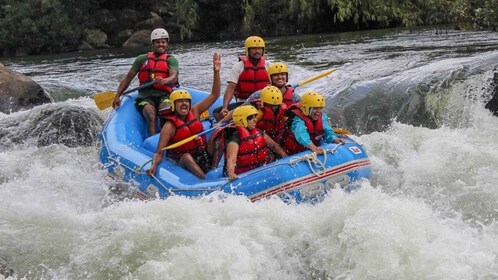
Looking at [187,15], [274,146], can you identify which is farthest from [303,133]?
[187,15]

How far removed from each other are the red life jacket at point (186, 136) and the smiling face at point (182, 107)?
0.06 m

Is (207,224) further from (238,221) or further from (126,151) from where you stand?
(126,151)

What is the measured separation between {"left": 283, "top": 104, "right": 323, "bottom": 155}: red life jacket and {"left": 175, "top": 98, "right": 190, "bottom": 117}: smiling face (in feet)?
3.23

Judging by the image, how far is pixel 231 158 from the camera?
577 cm

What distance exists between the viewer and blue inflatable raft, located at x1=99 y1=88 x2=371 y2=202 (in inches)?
217

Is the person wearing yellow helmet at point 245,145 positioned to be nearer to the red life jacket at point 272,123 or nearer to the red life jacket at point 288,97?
the red life jacket at point 272,123

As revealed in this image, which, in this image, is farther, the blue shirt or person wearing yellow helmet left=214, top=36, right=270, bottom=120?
person wearing yellow helmet left=214, top=36, right=270, bottom=120

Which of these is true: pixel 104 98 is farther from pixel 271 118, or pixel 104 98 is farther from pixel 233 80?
pixel 271 118

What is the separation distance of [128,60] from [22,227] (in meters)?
13.4

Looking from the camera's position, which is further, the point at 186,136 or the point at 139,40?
the point at 139,40

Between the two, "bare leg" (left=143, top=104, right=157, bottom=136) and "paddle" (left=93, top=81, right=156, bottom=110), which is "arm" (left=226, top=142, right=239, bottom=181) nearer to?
"bare leg" (left=143, top=104, right=157, bottom=136)

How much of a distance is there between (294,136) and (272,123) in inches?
11.2

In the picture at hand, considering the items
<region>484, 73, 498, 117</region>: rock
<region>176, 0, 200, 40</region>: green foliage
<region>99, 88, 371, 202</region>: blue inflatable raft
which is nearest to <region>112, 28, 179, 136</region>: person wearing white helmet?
<region>99, 88, 371, 202</region>: blue inflatable raft

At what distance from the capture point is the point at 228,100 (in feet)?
24.1
